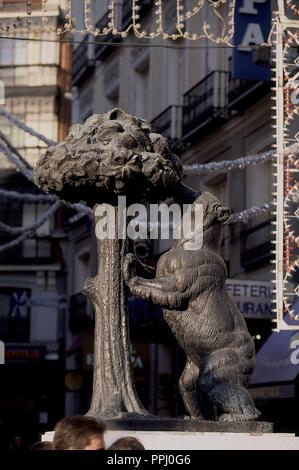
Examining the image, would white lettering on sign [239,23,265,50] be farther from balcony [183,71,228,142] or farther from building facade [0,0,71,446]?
building facade [0,0,71,446]

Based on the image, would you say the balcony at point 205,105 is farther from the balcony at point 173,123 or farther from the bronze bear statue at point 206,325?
the bronze bear statue at point 206,325

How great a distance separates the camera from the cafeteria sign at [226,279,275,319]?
62.7 feet

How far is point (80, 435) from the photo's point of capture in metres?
5.75

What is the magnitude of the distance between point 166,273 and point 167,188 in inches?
21.6

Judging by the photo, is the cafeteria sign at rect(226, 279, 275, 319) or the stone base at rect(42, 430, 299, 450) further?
the cafeteria sign at rect(226, 279, 275, 319)

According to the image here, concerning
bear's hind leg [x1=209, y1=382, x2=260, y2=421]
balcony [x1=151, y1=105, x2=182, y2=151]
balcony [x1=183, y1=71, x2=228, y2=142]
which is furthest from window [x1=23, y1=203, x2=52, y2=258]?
bear's hind leg [x1=209, y1=382, x2=260, y2=421]

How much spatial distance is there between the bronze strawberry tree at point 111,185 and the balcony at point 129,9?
17.7 meters

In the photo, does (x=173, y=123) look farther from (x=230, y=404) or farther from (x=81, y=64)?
(x=230, y=404)

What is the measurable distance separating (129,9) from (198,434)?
19.8 metres

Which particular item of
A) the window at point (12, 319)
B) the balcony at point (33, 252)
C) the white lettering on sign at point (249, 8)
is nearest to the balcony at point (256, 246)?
the white lettering on sign at point (249, 8)

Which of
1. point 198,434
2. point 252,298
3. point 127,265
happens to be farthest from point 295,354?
point 198,434

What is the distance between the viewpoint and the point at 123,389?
8.46 metres

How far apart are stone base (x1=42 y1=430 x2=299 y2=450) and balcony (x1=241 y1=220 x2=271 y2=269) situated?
12.6 metres

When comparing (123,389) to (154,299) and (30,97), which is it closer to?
(154,299)
